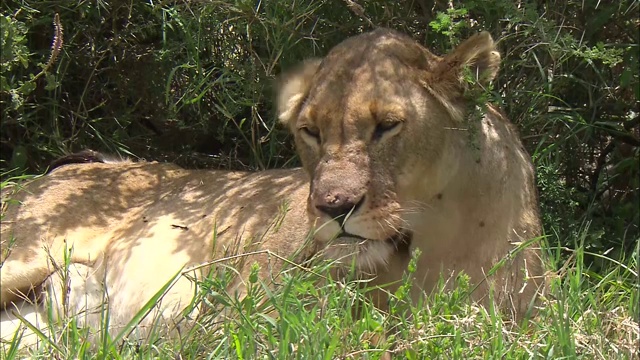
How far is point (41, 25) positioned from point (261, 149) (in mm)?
1438

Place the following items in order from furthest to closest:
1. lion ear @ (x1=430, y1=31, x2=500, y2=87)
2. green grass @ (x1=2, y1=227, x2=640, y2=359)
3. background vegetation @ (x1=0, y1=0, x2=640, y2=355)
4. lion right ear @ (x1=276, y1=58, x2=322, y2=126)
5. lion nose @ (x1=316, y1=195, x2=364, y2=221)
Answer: background vegetation @ (x1=0, y1=0, x2=640, y2=355)
lion right ear @ (x1=276, y1=58, x2=322, y2=126)
lion ear @ (x1=430, y1=31, x2=500, y2=87)
lion nose @ (x1=316, y1=195, x2=364, y2=221)
green grass @ (x1=2, y1=227, x2=640, y2=359)

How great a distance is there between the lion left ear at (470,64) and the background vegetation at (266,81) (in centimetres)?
23

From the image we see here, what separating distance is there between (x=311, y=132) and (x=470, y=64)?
2.10 feet

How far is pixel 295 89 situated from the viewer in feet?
12.4

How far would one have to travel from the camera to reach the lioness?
332 centimetres

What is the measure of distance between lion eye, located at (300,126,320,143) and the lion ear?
0.47m

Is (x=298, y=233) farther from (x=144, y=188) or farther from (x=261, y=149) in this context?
(x=261, y=149)

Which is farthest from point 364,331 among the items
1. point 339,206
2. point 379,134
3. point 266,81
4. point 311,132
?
point 266,81

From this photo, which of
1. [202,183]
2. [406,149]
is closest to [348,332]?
[406,149]

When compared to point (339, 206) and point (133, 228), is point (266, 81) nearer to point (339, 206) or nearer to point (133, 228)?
point (133, 228)

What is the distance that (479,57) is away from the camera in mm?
3535

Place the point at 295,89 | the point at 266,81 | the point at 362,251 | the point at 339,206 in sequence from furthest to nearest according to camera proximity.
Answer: the point at 266,81
the point at 295,89
the point at 362,251
the point at 339,206

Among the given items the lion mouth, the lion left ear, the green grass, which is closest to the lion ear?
the lion left ear

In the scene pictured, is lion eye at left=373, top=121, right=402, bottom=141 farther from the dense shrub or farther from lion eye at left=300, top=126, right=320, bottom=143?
the dense shrub
